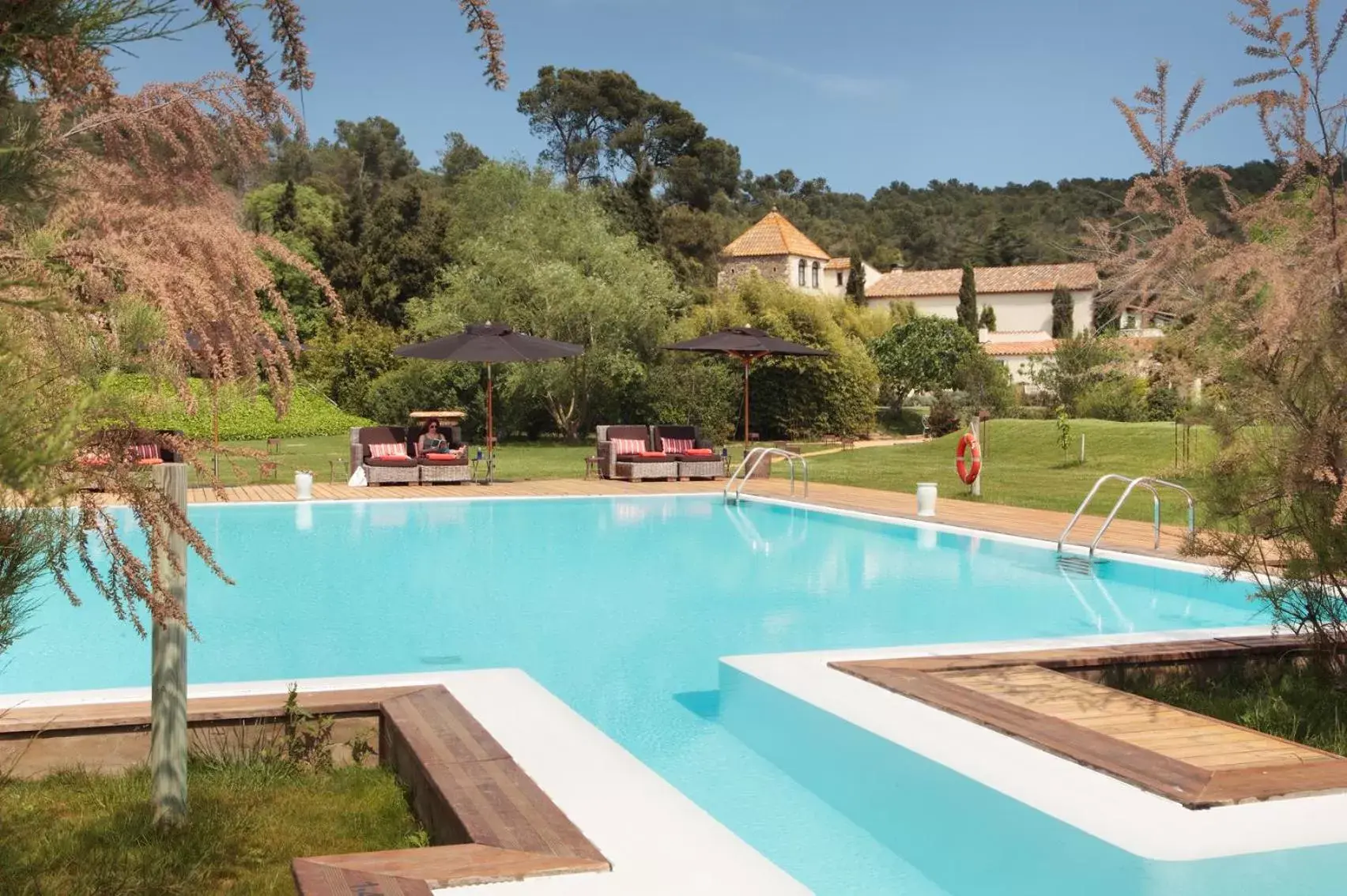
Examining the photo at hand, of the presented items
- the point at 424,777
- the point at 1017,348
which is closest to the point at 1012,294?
the point at 1017,348

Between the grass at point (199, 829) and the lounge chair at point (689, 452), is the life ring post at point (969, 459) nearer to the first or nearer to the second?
the lounge chair at point (689, 452)

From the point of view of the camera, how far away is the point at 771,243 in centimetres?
5194

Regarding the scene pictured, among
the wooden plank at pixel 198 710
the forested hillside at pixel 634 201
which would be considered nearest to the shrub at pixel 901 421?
the forested hillside at pixel 634 201

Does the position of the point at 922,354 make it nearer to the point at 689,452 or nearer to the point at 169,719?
the point at 689,452

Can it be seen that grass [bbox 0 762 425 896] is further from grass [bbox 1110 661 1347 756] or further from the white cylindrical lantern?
the white cylindrical lantern

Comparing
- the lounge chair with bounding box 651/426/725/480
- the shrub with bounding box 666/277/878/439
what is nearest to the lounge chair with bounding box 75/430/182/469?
the lounge chair with bounding box 651/426/725/480

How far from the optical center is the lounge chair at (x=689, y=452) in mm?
18391

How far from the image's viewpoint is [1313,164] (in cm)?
481

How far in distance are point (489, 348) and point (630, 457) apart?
8.72 feet

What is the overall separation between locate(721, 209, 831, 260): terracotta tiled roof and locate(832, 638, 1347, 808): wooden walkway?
4606 centimetres

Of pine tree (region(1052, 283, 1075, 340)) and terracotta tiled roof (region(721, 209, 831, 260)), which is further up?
terracotta tiled roof (region(721, 209, 831, 260))

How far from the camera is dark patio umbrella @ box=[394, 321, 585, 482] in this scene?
17234 millimetres

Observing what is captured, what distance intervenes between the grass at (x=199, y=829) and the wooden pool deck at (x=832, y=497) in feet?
22.3

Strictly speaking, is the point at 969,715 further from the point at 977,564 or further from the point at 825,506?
the point at 825,506
